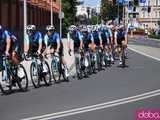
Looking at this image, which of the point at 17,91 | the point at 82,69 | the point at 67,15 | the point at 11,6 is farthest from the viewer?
the point at 67,15

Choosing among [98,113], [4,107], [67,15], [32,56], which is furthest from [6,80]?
[67,15]

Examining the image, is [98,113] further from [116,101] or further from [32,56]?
[32,56]

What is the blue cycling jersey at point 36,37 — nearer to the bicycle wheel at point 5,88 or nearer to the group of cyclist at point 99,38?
the bicycle wheel at point 5,88

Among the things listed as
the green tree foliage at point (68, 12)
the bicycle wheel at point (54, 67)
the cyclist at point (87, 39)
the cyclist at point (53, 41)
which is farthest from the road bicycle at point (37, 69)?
the green tree foliage at point (68, 12)

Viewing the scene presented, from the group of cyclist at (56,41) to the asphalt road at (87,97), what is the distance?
1052 mm

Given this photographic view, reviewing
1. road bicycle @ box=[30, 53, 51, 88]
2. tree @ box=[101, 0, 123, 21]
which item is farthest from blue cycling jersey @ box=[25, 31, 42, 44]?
tree @ box=[101, 0, 123, 21]

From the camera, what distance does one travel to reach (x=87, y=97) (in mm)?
15570

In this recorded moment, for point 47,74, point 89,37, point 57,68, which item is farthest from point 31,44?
point 89,37

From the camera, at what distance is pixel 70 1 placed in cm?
9412

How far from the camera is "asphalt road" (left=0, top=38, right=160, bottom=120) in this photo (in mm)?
12578

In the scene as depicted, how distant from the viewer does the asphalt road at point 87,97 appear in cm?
1258

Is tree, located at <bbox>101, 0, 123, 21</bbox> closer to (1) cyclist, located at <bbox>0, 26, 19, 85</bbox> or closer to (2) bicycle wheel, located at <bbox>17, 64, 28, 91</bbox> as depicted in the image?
(2) bicycle wheel, located at <bbox>17, 64, 28, 91</bbox>

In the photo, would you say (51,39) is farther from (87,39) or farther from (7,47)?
(87,39)

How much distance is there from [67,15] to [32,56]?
73.1m
